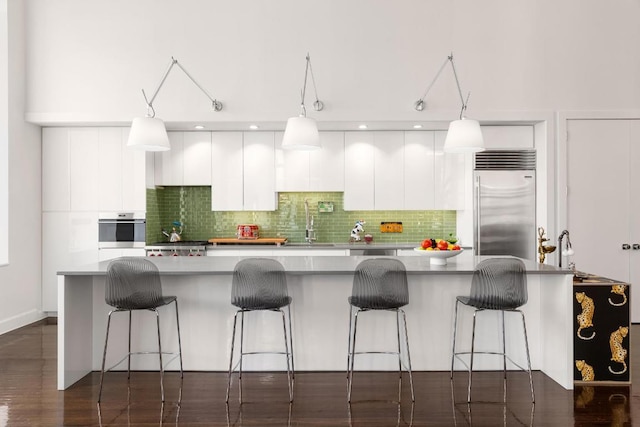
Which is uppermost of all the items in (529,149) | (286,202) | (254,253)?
(529,149)

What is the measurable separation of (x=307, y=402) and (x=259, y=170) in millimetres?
3562

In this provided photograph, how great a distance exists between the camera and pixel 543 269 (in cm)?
375

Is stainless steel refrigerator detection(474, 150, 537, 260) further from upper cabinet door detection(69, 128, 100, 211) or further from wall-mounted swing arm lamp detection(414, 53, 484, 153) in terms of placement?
upper cabinet door detection(69, 128, 100, 211)

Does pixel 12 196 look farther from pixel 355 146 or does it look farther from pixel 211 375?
pixel 355 146

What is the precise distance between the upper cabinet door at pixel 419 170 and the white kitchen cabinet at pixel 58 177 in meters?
4.24

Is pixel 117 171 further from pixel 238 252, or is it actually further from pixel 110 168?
pixel 238 252

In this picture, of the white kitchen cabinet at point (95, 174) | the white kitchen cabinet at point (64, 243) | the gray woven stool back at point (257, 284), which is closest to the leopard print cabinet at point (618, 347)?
the gray woven stool back at point (257, 284)

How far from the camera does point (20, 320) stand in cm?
576

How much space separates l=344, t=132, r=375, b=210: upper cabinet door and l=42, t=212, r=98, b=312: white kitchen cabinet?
3188mm

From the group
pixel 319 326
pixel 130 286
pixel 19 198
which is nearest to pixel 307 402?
pixel 319 326

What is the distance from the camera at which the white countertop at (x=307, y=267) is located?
363cm

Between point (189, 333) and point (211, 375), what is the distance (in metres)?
0.38

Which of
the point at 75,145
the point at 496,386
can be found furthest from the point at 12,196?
the point at 496,386

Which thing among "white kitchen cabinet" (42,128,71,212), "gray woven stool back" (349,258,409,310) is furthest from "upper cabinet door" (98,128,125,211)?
"gray woven stool back" (349,258,409,310)
